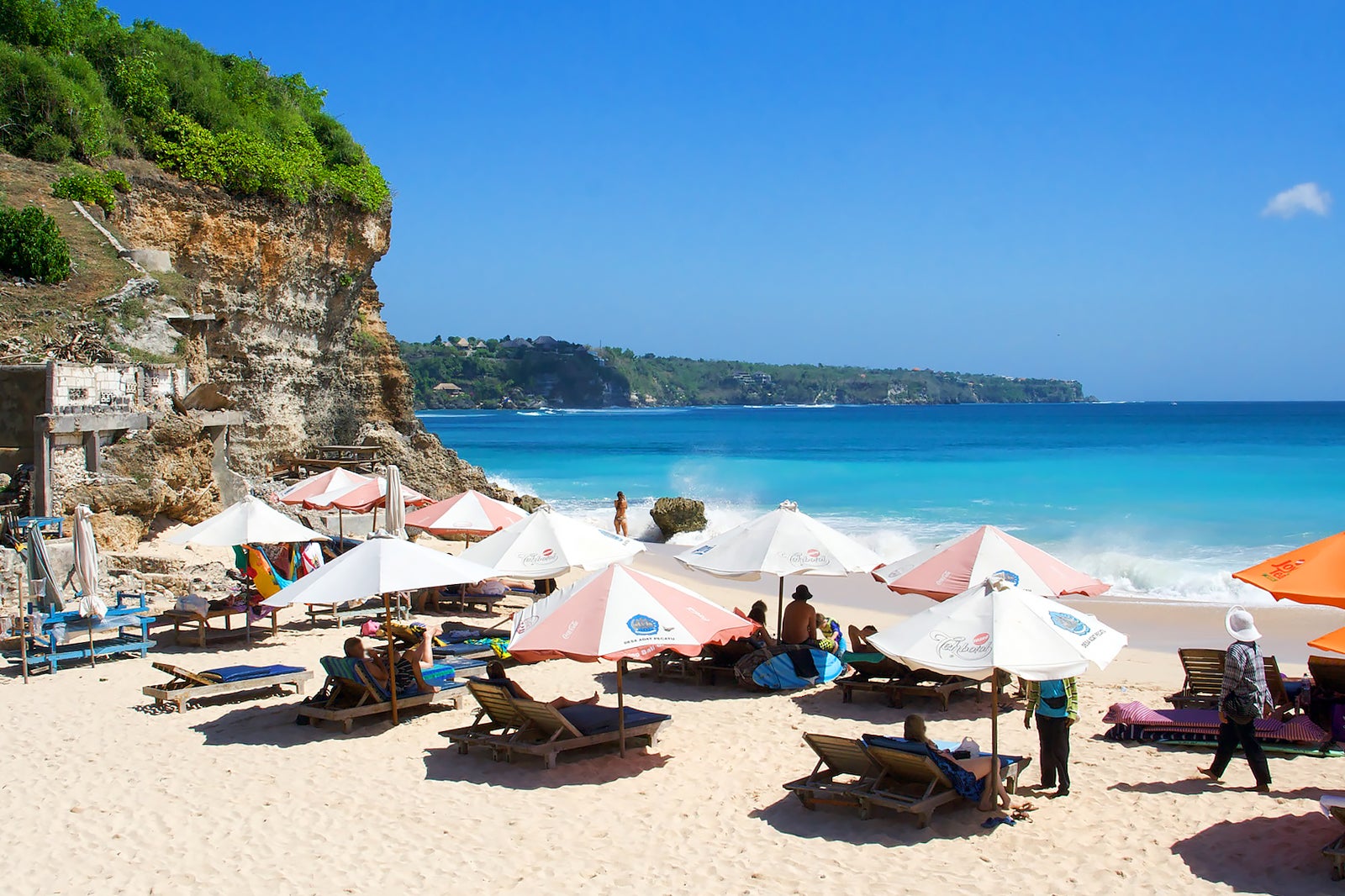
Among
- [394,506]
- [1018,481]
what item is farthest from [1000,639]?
[1018,481]

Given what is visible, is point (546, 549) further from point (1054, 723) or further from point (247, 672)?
point (1054, 723)

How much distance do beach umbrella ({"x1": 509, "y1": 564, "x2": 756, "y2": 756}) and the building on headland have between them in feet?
28.1

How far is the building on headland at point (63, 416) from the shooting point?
42.8ft

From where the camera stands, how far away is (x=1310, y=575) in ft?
23.1

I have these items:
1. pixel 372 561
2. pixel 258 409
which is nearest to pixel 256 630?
pixel 372 561

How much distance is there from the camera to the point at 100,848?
613 cm

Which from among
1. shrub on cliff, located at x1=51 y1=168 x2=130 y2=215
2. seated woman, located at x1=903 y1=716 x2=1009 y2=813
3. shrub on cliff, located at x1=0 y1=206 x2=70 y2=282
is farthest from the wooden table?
shrub on cliff, located at x1=51 y1=168 x2=130 y2=215

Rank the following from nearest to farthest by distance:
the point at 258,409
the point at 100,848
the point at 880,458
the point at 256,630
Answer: the point at 100,848 < the point at 256,630 < the point at 258,409 < the point at 880,458

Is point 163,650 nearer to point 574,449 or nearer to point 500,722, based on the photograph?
point 500,722

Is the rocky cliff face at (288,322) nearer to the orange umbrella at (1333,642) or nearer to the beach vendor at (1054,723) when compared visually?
the beach vendor at (1054,723)

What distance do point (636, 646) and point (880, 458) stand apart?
60.2 metres

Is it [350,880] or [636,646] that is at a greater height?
[636,646]

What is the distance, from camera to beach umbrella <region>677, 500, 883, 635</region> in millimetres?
10344

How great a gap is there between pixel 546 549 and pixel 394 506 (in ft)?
16.2
